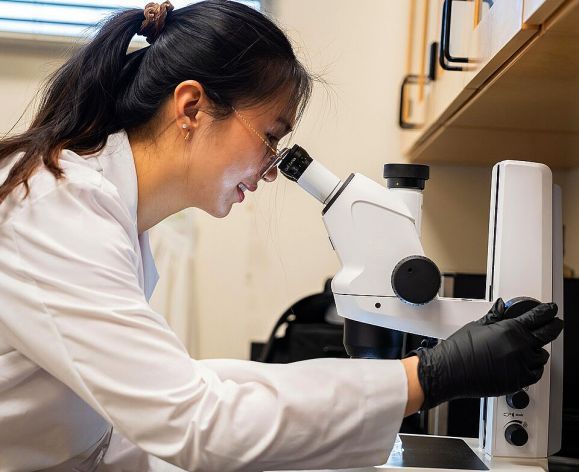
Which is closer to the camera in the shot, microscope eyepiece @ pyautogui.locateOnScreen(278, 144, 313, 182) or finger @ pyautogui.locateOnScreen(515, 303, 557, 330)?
finger @ pyautogui.locateOnScreen(515, 303, 557, 330)

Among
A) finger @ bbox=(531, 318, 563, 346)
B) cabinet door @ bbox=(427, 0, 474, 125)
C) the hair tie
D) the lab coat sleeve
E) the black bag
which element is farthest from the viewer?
the black bag

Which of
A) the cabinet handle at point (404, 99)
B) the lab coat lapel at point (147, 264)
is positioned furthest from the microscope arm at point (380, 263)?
the cabinet handle at point (404, 99)

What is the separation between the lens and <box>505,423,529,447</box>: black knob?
1.09m

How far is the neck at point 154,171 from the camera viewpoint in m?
1.14

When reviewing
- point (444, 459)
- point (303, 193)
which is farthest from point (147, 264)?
point (303, 193)

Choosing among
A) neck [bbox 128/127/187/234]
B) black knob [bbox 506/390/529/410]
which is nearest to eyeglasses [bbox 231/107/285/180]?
neck [bbox 128/127/187/234]

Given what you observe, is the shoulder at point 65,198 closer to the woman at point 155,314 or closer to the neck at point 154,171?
the woman at point 155,314

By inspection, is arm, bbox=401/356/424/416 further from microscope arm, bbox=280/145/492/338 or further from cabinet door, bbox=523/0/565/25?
cabinet door, bbox=523/0/565/25

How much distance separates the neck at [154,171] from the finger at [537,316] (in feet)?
1.73

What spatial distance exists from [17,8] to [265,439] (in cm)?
206

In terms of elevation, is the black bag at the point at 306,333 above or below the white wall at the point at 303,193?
below

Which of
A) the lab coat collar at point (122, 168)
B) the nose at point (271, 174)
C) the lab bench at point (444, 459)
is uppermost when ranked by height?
the nose at point (271, 174)

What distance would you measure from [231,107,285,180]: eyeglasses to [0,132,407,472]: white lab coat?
27cm

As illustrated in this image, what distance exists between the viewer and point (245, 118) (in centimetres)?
114
